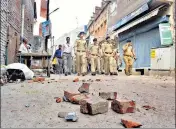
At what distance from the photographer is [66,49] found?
12.5m

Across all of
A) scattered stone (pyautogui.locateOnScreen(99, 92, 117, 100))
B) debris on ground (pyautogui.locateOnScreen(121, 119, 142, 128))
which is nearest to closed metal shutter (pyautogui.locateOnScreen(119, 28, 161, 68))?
scattered stone (pyautogui.locateOnScreen(99, 92, 117, 100))

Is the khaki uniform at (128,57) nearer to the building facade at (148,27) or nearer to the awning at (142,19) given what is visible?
the building facade at (148,27)

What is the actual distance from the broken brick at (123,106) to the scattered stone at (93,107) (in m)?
0.15

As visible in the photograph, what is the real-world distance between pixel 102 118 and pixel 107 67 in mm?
8914

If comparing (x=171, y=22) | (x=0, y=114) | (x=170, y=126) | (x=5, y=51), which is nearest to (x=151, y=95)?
(x=170, y=126)

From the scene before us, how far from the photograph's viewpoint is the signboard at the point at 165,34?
13627 mm

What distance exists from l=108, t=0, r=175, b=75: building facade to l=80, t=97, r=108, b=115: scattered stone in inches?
351

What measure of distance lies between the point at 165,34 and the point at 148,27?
2.55 meters

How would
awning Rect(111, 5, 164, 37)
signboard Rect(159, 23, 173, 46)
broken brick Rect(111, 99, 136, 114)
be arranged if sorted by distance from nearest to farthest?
broken brick Rect(111, 99, 136, 114)
signboard Rect(159, 23, 173, 46)
awning Rect(111, 5, 164, 37)

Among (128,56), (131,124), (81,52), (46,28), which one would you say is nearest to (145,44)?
(128,56)

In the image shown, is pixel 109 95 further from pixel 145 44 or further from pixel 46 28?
pixel 46 28

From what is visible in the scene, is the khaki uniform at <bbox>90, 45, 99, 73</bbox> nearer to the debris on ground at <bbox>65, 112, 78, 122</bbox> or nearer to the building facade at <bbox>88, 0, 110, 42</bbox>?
the debris on ground at <bbox>65, 112, 78, 122</bbox>

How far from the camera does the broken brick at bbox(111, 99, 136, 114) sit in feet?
12.8

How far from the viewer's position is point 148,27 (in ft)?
53.4
